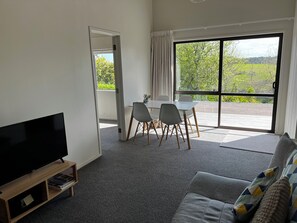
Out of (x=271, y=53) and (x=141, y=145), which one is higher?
(x=271, y=53)

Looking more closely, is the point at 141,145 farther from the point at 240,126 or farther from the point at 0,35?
the point at 0,35

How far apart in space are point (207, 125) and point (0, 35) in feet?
14.3

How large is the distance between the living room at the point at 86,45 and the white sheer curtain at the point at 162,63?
0.56 feet

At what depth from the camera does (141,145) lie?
4160 millimetres

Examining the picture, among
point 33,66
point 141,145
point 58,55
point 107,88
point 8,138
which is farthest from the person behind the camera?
point 107,88

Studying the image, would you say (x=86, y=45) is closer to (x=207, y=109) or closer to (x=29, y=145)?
(x=29, y=145)

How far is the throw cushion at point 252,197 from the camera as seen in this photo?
130 centimetres

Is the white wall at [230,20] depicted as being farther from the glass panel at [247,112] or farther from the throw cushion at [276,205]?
the throw cushion at [276,205]

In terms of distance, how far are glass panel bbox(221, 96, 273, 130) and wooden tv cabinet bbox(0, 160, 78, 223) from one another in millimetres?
3816

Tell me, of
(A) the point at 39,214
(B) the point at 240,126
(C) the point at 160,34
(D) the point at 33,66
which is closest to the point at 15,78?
(D) the point at 33,66

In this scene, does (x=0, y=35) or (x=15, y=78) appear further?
(x=15, y=78)

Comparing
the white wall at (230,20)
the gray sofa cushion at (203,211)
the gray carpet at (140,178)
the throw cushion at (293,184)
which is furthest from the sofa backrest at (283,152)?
the white wall at (230,20)

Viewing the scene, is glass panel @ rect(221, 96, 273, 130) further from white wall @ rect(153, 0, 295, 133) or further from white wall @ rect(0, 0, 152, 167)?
white wall @ rect(0, 0, 152, 167)

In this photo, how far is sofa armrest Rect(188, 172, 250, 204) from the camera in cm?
172
